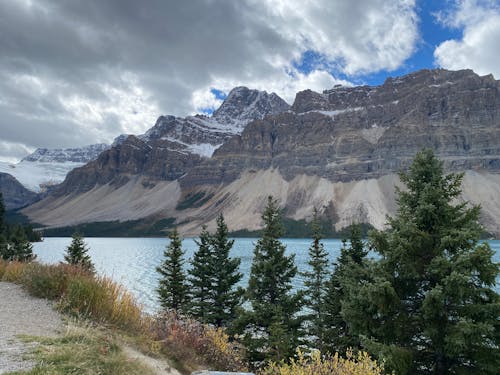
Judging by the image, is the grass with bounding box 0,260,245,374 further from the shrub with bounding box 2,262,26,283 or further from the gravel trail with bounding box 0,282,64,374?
the gravel trail with bounding box 0,282,64,374

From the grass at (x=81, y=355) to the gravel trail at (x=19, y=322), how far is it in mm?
275

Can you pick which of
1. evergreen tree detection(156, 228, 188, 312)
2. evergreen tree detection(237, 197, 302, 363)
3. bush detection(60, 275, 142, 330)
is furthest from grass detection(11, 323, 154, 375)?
evergreen tree detection(156, 228, 188, 312)

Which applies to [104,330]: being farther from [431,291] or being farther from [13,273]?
[431,291]

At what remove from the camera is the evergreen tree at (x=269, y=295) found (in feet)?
60.1

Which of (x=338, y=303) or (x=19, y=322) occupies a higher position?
(x=19, y=322)

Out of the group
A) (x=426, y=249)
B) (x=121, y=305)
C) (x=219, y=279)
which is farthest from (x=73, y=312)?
(x=219, y=279)

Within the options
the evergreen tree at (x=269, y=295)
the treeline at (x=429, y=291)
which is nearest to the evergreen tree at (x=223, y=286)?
the evergreen tree at (x=269, y=295)

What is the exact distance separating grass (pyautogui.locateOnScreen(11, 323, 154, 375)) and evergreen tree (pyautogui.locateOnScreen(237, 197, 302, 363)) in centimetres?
1098

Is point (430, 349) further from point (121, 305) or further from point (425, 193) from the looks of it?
point (121, 305)

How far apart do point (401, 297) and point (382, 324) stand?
1.18 metres

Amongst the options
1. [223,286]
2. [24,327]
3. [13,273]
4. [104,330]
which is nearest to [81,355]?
[104,330]

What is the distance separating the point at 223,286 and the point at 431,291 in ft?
60.7

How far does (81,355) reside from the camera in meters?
6.82

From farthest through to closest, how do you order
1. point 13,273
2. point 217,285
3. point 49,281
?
1. point 217,285
2. point 13,273
3. point 49,281
